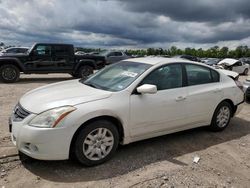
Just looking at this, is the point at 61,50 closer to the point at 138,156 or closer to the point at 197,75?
the point at 197,75

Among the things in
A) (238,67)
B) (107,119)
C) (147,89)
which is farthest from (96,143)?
(238,67)

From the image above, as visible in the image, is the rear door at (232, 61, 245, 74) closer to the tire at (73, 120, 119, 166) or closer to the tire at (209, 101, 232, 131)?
the tire at (209, 101, 232, 131)

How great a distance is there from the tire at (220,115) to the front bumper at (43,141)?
3075 mm

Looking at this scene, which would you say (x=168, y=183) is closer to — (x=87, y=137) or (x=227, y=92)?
(x=87, y=137)

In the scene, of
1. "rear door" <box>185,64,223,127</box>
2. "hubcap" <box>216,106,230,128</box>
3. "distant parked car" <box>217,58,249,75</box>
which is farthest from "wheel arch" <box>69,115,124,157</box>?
"distant parked car" <box>217,58,249,75</box>

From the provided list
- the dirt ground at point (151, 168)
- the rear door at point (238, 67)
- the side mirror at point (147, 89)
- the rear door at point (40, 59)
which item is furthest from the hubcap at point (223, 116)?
the rear door at point (238, 67)

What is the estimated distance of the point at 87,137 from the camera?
3.71m

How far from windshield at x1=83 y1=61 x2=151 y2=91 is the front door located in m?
0.20

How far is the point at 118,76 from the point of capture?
15.0ft

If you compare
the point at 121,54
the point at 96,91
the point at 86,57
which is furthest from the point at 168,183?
the point at 121,54

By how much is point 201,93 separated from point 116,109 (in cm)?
187

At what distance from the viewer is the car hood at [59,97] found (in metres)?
3.65

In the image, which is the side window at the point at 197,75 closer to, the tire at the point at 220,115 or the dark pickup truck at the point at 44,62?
the tire at the point at 220,115

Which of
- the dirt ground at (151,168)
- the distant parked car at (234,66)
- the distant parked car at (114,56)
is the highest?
the distant parked car at (114,56)
